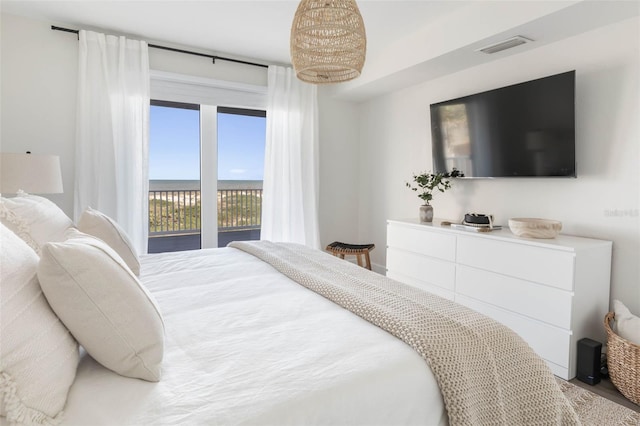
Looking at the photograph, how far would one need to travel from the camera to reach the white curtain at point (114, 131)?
324 cm

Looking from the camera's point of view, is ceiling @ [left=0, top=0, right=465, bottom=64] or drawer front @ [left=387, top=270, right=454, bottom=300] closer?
ceiling @ [left=0, top=0, right=465, bottom=64]

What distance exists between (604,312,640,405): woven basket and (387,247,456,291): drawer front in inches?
42.3

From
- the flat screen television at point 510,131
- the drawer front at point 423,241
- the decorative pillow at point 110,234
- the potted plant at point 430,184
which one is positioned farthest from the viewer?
the potted plant at point 430,184

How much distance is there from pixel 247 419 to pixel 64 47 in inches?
147

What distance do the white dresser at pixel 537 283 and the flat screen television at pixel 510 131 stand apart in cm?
58

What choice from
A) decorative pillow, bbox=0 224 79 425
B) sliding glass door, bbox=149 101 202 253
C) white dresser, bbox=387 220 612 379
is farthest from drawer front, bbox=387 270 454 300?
decorative pillow, bbox=0 224 79 425

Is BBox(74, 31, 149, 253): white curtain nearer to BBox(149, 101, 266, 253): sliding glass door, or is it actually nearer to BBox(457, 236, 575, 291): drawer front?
BBox(149, 101, 266, 253): sliding glass door

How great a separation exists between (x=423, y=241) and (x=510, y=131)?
1131mm

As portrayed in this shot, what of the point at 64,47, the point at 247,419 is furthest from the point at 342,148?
the point at 247,419

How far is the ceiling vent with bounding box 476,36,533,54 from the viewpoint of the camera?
8.77 ft

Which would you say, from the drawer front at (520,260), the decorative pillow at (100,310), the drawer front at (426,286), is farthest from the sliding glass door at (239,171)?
the decorative pillow at (100,310)

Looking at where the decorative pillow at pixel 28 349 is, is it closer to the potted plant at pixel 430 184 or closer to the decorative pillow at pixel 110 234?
the decorative pillow at pixel 110 234

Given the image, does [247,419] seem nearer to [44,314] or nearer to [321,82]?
[44,314]

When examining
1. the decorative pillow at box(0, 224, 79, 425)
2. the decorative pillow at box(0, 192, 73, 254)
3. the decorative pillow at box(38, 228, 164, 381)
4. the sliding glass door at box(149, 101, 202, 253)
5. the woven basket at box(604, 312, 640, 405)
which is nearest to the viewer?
the decorative pillow at box(0, 224, 79, 425)
